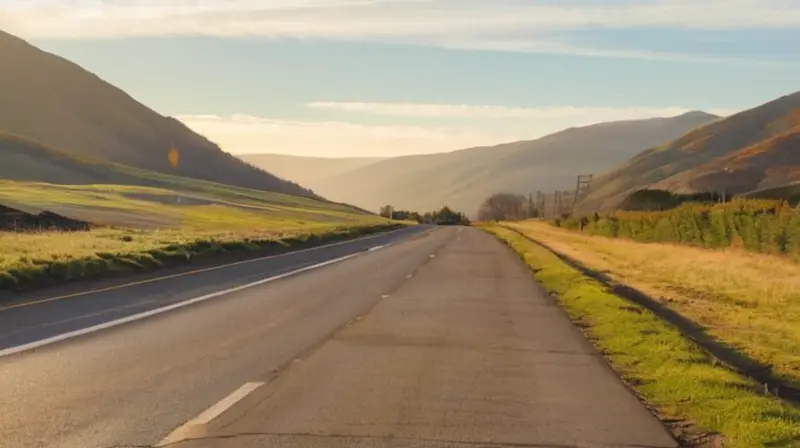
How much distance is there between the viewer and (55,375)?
449 inches

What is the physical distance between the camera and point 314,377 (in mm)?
11812

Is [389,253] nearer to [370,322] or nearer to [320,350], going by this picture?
[370,322]

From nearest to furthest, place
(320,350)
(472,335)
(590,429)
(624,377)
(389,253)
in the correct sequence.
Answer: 1. (590,429)
2. (624,377)
3. (320,350)
4. (472,335)
5. (389,253)

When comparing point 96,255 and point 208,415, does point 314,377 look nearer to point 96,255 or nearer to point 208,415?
point 208,415

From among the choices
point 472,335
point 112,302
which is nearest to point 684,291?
point 472,335

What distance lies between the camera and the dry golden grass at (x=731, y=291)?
17.1 m

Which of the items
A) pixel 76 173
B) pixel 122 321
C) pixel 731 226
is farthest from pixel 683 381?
pixel 76 173

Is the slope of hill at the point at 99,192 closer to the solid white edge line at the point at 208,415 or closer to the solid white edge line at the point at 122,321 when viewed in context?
the solid white edge line at the point at 122,321

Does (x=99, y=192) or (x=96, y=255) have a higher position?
(x=99, y=192)

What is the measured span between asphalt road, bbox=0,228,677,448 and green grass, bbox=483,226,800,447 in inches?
15.4

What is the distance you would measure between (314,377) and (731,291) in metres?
18.3

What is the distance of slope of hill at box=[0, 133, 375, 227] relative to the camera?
73.6 m

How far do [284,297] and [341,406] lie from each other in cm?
1256

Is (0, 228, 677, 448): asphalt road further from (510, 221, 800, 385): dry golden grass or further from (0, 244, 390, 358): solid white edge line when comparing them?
(510, 221, 800, 385): dry golden grass
